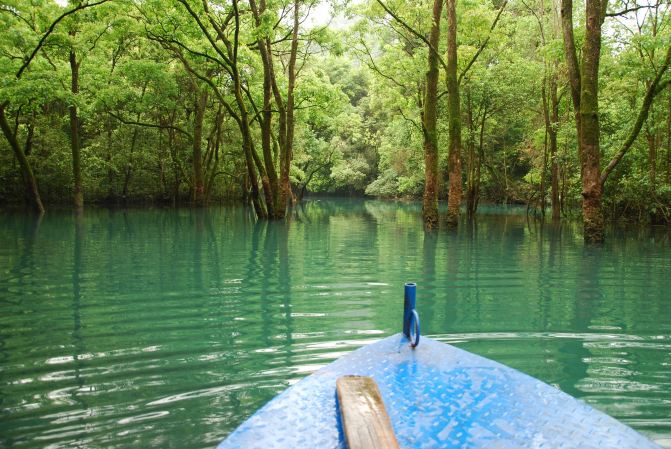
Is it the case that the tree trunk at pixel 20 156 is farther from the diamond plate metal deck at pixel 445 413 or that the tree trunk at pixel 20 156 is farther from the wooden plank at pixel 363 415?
the wooden plank at pixel 363 415

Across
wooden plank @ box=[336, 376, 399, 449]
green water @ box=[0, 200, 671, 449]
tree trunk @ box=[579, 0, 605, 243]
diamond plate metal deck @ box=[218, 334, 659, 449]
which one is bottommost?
green water @ box=[0, 200, 671, 449]

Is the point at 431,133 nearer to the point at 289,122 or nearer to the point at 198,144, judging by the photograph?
the point at 289,122

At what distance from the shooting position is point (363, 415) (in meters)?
2.03

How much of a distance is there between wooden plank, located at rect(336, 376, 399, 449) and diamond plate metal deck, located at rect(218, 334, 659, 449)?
6 cm

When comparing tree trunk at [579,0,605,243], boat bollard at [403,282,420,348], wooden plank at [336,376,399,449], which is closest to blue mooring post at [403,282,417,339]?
boat bollard at [403,282,420,348]

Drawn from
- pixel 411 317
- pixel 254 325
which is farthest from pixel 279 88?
pixel 411 317

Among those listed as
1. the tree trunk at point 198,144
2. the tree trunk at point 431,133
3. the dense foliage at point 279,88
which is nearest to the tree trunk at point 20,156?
the dense foliage at point 279,88

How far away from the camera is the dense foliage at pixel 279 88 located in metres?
16.6

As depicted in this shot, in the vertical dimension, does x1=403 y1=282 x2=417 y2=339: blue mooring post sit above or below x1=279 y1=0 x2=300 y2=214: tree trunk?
below

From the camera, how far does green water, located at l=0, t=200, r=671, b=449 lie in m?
3.23

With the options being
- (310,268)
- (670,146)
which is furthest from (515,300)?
(670,146)

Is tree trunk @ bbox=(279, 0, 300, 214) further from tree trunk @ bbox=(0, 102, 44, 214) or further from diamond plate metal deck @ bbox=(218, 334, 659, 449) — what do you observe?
diamond plate metal deck @ bbox=(218, 334, 659, 449)

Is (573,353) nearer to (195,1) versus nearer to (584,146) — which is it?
(584,146)

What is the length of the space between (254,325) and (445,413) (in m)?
3.39
